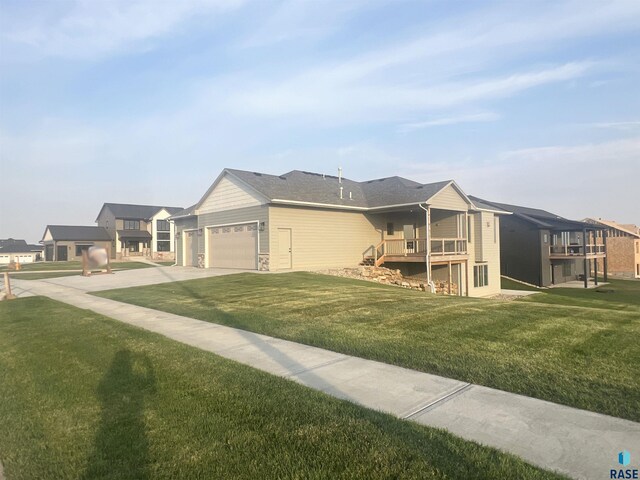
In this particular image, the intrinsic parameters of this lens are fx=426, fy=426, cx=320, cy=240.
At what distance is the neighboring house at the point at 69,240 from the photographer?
53375 mm

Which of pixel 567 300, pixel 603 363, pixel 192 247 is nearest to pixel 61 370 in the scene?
pixel 603 363


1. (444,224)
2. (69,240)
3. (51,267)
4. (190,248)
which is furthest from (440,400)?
Answer: (69,240)

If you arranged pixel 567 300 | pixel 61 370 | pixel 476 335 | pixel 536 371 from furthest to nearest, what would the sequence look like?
pixel 567 300 < pixel 476 335 < pixel 61 370 < pixel 536 371

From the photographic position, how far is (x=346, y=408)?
417cm

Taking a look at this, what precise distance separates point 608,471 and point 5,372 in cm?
710

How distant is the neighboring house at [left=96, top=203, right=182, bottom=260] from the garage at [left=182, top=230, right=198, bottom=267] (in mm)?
→ 28013

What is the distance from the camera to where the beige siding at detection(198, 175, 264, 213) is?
71.5 feet

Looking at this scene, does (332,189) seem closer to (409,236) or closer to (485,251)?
(409,236)

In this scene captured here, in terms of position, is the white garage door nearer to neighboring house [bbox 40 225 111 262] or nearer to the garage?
the garage

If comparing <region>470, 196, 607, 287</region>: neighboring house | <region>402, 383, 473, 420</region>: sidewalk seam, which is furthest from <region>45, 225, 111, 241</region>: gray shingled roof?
<region>402, 383, 473, 420</region>: sidewalk seam

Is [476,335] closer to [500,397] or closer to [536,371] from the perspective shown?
[536,371]

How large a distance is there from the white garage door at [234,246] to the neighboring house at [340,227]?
0.17 feet

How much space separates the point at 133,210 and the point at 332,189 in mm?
42379

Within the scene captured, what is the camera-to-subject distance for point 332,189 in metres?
25.1
